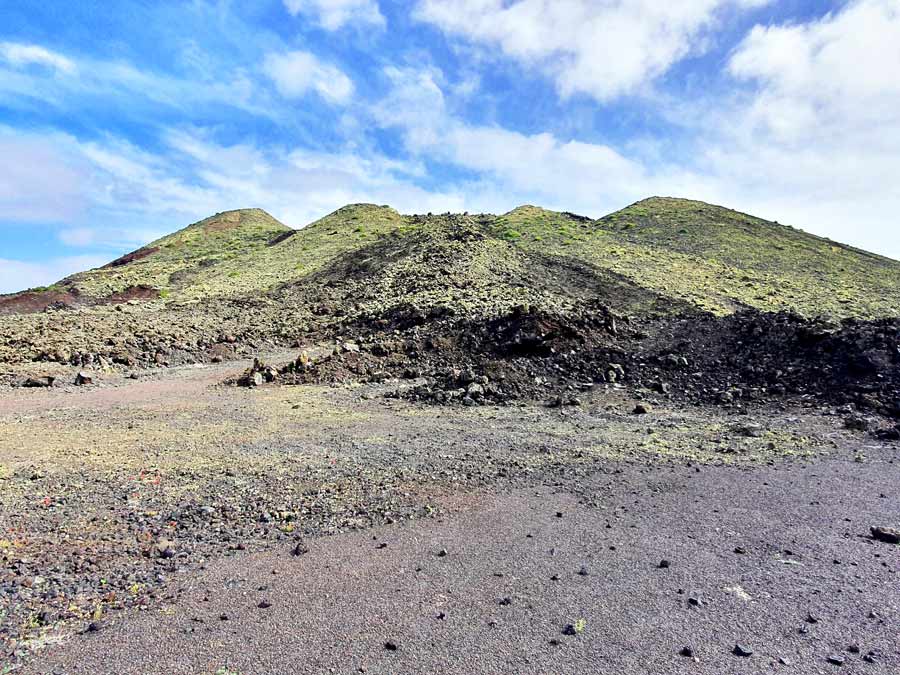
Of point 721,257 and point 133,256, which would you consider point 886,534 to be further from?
point 133,256

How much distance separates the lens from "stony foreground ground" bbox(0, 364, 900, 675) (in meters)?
3.45

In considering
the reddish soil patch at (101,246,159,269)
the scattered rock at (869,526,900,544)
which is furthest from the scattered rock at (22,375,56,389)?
the reddish soil patch at (101,246,159,269)

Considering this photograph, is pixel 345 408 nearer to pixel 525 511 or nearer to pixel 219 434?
pixel 219 434

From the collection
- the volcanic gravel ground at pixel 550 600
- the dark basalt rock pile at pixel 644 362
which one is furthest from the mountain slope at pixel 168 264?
the volcanic gravel ground at pixel 550 600

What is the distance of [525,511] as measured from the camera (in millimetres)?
5711

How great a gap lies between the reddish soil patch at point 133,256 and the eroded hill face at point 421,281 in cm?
35

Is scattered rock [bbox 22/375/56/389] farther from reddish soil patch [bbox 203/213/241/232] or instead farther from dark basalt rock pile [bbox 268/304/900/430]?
reddish soil patch [bbox 203/213/241/232]

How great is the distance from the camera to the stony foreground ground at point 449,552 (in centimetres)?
345

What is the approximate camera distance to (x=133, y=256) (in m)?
50.3

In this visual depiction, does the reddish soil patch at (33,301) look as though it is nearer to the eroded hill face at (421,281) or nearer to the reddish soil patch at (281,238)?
the eroded hill face at (421,281)

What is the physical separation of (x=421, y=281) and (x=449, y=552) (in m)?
23.0

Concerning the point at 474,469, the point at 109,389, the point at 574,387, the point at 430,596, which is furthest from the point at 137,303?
the point at 430,596

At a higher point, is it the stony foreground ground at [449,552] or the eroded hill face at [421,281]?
the eroded hill face at [421,281]

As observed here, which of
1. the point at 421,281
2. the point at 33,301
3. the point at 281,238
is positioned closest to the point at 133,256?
the point at 281,238
